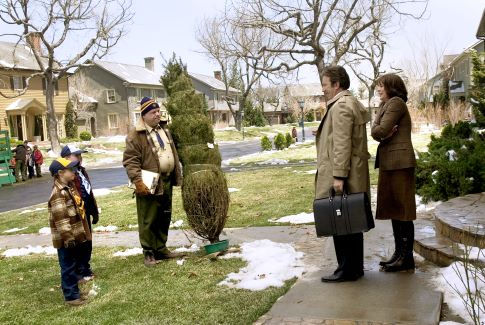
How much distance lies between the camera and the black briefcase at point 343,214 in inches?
167

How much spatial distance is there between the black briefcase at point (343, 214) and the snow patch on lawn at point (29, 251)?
4.63 m

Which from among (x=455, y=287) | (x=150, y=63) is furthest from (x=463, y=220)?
(x=150, y=63)

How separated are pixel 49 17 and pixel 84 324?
31427 mm

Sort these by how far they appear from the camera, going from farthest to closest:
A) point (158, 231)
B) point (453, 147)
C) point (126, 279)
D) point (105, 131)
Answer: point (105, 131) → point (453, 147) → point (158, 231) → point (126, 279)

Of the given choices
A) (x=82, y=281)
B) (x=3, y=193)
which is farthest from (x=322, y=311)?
(x=3, y=193)

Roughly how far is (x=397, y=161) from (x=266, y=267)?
5.83 feet

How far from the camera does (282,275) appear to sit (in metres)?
5.04

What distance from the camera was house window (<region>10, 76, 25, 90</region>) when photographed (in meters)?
41.6

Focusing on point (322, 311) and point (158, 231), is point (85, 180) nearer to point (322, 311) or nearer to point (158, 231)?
point (158, 231)

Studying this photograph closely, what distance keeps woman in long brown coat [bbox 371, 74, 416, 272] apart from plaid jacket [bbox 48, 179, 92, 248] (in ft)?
9.47

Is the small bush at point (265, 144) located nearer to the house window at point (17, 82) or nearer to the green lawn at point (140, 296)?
the house window at point (17, 82)

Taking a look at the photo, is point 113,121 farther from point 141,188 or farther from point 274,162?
point 141,188

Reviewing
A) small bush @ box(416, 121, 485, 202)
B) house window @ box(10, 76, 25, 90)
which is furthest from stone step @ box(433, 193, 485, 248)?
house window @ box(10, 76, 25, 90)

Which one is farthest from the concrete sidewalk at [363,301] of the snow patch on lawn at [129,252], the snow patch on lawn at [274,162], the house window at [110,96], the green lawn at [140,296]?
the house window at [110,96]
